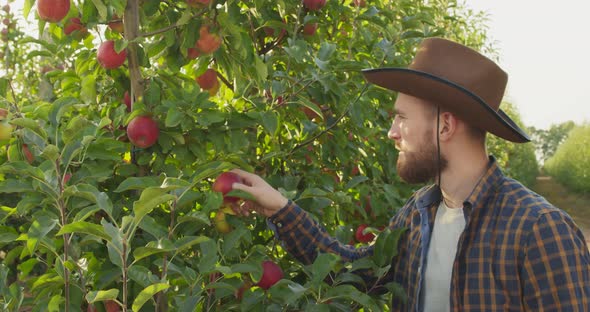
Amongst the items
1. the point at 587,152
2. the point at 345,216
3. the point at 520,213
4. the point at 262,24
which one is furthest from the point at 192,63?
the point at 587,152

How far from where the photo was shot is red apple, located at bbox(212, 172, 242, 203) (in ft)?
6.21

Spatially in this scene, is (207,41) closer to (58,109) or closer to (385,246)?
(58,109)

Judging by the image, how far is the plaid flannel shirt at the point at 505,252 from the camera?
5.74 feet

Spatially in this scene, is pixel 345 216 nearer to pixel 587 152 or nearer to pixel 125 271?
pixel 125 271

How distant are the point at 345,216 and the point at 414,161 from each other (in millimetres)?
869

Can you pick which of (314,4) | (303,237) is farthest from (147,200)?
(314,4)

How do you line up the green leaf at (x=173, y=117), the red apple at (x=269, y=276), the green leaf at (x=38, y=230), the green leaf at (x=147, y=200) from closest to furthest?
the green leaf at (x=147, y=200), the green leaf at (x=38, y=230), the green leaf at (x=173, y=117), the red apple at (x=269, y=276)

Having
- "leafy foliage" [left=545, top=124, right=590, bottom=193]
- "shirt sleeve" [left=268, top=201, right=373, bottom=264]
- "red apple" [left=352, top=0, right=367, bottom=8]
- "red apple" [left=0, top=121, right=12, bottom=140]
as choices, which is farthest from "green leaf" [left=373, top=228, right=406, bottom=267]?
"leafy foliage" [left=545, top=124, right=590, bottom=193]

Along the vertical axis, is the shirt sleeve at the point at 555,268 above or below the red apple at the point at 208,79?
below

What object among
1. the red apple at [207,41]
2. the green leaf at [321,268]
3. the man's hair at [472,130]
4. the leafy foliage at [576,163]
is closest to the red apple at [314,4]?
the red apple at [207,41]

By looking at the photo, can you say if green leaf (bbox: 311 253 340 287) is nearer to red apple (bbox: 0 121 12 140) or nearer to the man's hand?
the man's hand

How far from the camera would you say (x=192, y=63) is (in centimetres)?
247

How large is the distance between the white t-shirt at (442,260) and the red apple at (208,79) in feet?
3.08

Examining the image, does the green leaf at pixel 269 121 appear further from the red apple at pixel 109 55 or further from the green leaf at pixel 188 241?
the green leaf at pixel 188 241
